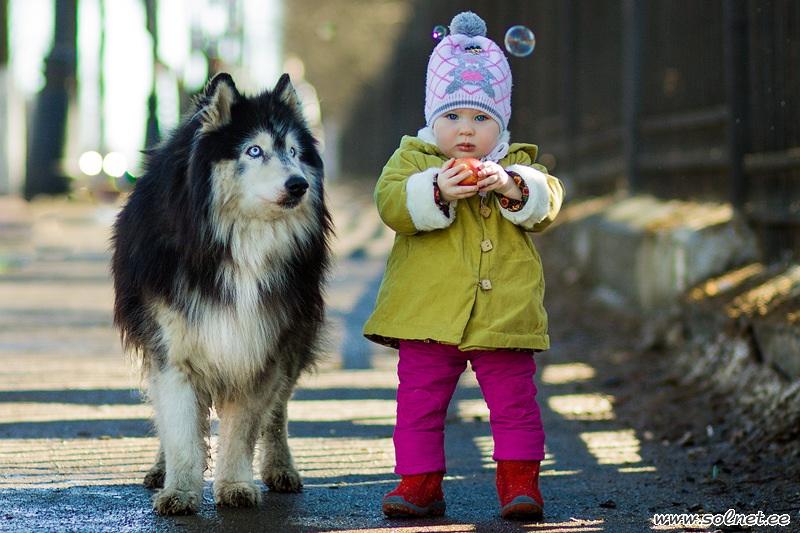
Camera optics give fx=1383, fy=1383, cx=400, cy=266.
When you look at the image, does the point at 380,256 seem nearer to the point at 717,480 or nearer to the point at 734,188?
the point at 734,188

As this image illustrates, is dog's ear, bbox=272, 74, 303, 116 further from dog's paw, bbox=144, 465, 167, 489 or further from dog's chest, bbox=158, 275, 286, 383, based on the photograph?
dog's paw, bbox=144, 465, 167, 489

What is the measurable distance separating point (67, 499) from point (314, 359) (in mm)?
1129

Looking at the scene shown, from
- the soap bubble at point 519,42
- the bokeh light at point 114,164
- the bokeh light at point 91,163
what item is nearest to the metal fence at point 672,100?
the soap bubble at point 519,42

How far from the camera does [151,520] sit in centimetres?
482

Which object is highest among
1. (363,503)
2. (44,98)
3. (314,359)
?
(44,98)

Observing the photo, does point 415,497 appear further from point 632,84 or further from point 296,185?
point 632,84

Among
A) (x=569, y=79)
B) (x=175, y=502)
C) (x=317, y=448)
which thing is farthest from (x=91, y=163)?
(x=175, y=502)

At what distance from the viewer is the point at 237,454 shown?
5137 mm

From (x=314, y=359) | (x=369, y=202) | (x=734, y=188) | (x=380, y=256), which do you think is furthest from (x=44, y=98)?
(x=314, y=359)

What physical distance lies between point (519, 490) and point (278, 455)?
3.52ft

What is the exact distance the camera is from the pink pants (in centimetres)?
496

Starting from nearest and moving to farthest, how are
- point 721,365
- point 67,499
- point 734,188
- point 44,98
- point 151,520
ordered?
point 151,520 < point 67,499 < point 721,365 < point 734,188 < point 44,98

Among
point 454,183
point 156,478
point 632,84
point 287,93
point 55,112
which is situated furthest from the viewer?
point 55,112

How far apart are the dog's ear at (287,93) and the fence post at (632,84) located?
272 inches
